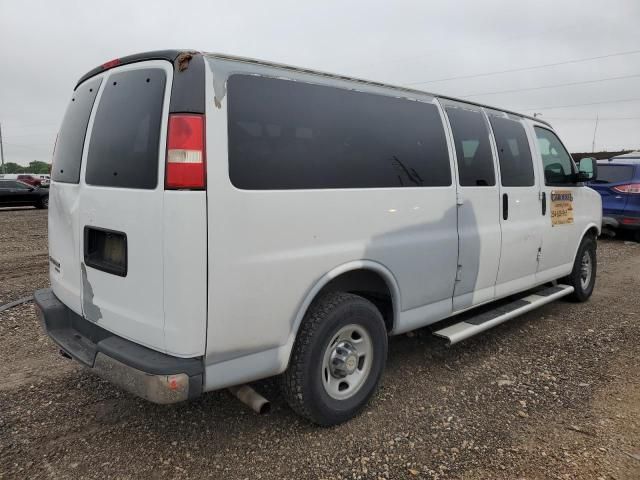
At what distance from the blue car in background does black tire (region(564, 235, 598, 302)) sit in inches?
207

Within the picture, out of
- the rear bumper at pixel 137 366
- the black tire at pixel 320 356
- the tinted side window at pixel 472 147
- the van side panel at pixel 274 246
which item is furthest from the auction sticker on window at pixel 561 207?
the rear bumper at pixel 137 366

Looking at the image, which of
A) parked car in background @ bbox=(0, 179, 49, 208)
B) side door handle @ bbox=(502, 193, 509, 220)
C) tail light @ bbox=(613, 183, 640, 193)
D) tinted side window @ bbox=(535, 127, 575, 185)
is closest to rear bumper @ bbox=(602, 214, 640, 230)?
tail light @ bbox=(613, 183, 640, 193)

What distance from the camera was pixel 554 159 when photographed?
5031 millimetres

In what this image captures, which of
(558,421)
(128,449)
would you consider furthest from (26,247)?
Answer: (558,421)

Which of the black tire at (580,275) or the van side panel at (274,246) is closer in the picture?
the van side panel at (274,246)

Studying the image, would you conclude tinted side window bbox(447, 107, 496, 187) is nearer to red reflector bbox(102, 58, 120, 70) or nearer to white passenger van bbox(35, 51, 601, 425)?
white passenger van bbox(35, 51, 601, 425)

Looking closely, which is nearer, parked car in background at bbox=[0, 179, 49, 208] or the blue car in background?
the blue car in background

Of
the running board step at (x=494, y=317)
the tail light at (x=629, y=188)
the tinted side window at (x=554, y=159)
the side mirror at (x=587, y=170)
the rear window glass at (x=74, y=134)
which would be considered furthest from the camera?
the tail light at (x=629, y=188)

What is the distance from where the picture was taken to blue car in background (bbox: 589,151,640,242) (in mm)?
10148

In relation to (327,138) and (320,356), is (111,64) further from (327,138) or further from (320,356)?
(320,356)

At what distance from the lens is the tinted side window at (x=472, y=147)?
3.78 m

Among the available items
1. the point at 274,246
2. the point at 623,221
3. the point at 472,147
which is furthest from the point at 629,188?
the point at 274,246

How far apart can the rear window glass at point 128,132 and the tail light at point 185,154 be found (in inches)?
4.3

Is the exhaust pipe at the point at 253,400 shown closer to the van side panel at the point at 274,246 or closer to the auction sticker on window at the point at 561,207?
the van side panel at the point at 274,246
